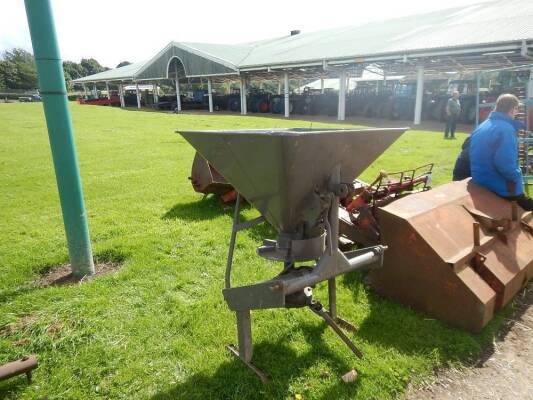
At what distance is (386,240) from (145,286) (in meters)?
2.31

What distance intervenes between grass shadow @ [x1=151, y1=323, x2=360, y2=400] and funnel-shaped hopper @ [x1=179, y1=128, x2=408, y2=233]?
0.98m

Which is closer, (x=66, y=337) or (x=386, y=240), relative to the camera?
(x=66, y=337)

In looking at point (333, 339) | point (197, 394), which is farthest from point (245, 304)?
point (333, 339)

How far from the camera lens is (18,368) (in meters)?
2.42

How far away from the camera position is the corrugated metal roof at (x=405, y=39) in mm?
14992

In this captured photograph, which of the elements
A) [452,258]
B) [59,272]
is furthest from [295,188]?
[59,272]

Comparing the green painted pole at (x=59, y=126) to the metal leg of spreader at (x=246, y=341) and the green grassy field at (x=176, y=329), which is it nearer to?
the green grassy field at (x=176, y=329)

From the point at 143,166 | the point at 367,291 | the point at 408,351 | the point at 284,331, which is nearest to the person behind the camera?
the point at 408,351

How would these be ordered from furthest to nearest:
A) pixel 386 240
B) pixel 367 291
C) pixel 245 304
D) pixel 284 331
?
pixel 367 291
pixel 386 240
pixel 284 331
pixel 245 304

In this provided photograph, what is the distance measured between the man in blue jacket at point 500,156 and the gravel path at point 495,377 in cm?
153

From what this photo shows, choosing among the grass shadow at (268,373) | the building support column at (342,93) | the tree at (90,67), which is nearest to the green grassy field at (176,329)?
the grass shadow at (268,373)

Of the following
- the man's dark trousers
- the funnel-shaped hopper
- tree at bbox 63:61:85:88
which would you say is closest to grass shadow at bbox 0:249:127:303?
the funnel-shaped hopper

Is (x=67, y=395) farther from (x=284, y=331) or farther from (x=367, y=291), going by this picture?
(x=367, y=291)

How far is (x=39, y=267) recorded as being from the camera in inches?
161
